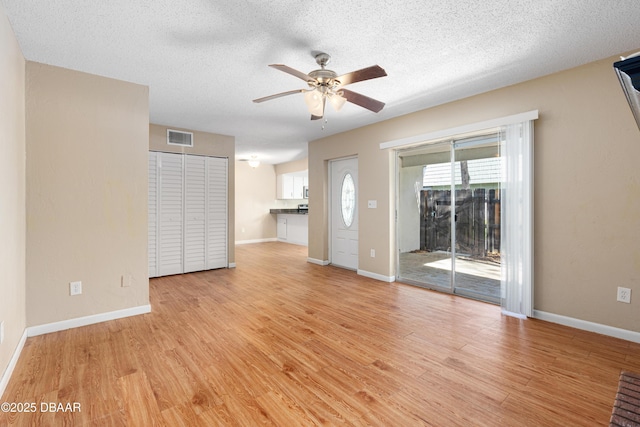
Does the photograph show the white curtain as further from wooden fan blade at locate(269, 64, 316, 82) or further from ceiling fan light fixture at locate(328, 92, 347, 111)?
wooden fan blade at locate(269, 64, 316, 82)

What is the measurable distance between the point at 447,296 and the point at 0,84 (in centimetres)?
459

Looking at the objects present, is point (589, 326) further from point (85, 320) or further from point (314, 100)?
point (85, 320)

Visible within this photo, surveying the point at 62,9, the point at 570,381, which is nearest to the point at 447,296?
the point at 570,381

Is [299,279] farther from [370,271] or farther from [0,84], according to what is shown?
[0,84]

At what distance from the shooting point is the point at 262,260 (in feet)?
20.4

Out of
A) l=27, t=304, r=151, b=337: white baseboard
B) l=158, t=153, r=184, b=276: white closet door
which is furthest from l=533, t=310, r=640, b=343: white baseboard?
l=158, t=153, r=184, b=276: white closet door

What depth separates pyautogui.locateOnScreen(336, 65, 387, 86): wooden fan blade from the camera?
2131 mm

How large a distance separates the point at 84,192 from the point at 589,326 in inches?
196

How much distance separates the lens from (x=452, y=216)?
3.89 meters

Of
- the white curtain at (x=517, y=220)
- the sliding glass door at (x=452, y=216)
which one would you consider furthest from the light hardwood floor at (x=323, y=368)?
the sliding glass door at (x=452, y=216)

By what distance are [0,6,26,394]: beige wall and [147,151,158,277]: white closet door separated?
2.07 m

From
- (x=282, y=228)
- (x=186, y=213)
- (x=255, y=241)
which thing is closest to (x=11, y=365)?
(x=186, y=213)

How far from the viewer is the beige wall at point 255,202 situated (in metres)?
8.67

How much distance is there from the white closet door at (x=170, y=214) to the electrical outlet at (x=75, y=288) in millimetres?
1874
